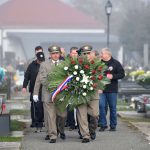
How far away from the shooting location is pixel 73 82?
560 inches

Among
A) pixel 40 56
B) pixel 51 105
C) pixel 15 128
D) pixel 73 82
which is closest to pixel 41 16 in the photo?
pixel 15 128

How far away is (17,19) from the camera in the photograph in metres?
105

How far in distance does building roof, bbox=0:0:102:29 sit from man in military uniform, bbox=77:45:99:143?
285 feet

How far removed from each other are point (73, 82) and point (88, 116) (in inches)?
36.2

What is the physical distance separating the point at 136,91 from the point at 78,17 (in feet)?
268

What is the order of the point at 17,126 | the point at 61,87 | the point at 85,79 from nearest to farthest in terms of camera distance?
the point at 61,87, the point at 85,79, the point at 17,126

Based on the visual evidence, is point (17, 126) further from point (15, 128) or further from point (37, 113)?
point (37, 113)

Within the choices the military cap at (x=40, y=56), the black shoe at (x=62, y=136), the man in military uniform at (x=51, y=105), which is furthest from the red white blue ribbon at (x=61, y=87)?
the military cap at (x=40, y=56)

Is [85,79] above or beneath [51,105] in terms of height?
above

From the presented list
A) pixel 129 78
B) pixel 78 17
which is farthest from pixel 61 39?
pixel 129 78

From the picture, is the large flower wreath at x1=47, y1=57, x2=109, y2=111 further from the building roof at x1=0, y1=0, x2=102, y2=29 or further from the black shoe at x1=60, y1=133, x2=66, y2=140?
the building roof at x1=0, y1=0, x2=102, y2=29

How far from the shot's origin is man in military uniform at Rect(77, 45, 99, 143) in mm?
14266

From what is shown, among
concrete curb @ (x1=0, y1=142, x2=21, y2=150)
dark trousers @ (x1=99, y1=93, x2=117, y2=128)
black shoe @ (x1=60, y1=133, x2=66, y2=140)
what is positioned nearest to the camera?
concrete curb @ (x1=0, y1=142, x2=21, y2=150)

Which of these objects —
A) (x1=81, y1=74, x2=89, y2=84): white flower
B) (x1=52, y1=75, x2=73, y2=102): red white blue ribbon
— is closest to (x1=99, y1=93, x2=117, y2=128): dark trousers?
(x1=81, y1=74, x2=89, y2=84): white flower
